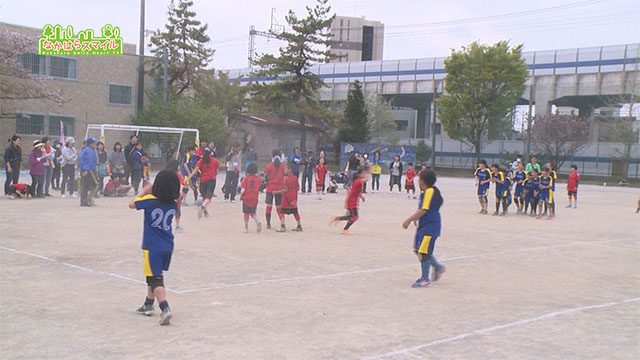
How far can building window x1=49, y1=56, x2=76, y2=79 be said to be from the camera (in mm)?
40406

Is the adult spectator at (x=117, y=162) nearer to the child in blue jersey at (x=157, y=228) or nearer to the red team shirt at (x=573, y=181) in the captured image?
the child in blue jersey at (x=157, y=228)

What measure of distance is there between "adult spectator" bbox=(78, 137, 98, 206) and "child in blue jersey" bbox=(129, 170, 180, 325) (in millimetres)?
11847

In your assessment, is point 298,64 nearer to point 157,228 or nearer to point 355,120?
point 355,120

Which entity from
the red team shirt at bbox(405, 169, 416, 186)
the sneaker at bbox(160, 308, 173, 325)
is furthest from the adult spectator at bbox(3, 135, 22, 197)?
Result: the sneaker at bbox(160, 308, 173, 325)


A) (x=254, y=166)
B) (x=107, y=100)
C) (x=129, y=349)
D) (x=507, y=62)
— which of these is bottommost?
(x=129, y=349)

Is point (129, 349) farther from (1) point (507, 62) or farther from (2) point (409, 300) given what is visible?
(1) point (507, 62)

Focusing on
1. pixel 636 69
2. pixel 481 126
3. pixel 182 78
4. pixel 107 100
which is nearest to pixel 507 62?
pixel 481 126

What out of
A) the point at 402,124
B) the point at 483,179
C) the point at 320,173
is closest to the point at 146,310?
the point at 483,179

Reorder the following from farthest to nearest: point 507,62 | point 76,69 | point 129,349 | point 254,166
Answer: point 507,62 < point 76,69 < point 254,166 < point 129,349

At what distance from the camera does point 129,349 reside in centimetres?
588

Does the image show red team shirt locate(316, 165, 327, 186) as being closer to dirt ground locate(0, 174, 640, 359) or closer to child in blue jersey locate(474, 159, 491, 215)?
child in blue jersey locate(474, 159, 491, 215)

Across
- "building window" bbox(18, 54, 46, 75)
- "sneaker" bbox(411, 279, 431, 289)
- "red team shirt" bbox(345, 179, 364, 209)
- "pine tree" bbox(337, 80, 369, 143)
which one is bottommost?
"sneaker" bbox(411, 279, 431, 289)

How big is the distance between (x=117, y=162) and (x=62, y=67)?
22.3 m

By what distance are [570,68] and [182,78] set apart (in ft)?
120
